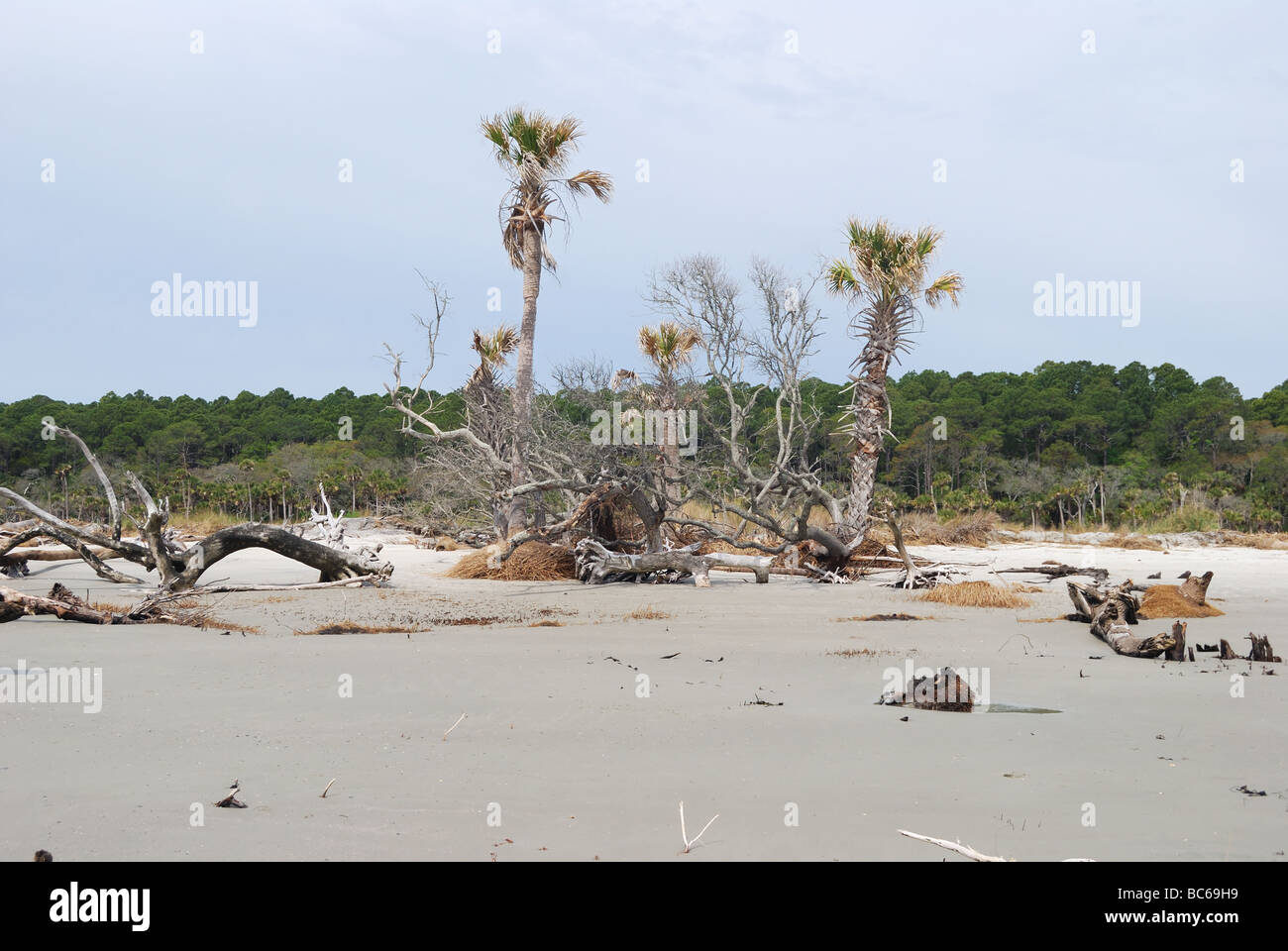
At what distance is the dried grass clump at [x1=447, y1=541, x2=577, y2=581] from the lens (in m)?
14.8

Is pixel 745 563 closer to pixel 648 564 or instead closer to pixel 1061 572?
pixel 648 564

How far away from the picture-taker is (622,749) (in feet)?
14.7

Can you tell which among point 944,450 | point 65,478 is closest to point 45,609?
point 65,478

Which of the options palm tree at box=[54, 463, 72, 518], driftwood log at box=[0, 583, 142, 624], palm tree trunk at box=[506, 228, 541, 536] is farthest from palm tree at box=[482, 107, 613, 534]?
palm tree at box=[54, 463, 72, 518]

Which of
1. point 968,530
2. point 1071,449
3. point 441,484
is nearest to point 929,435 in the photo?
point 1071,449

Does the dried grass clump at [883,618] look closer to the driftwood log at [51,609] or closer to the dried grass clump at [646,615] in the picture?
the dried grass clump at [646,615]

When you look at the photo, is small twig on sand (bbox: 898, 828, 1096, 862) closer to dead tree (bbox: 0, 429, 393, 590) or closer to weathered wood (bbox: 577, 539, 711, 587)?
dead tree (bbox: 0, 429, 393, 590)

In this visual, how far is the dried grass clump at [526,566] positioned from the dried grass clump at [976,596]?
5.97 meters

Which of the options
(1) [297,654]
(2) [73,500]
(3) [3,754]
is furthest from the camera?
(2) [73,500]

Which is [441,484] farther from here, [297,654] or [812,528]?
[297,654]

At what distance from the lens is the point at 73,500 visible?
121 feet

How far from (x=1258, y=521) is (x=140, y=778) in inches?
1300

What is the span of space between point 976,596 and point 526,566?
22.9ft

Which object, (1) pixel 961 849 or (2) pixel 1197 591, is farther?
(2) pixel 1197 591
